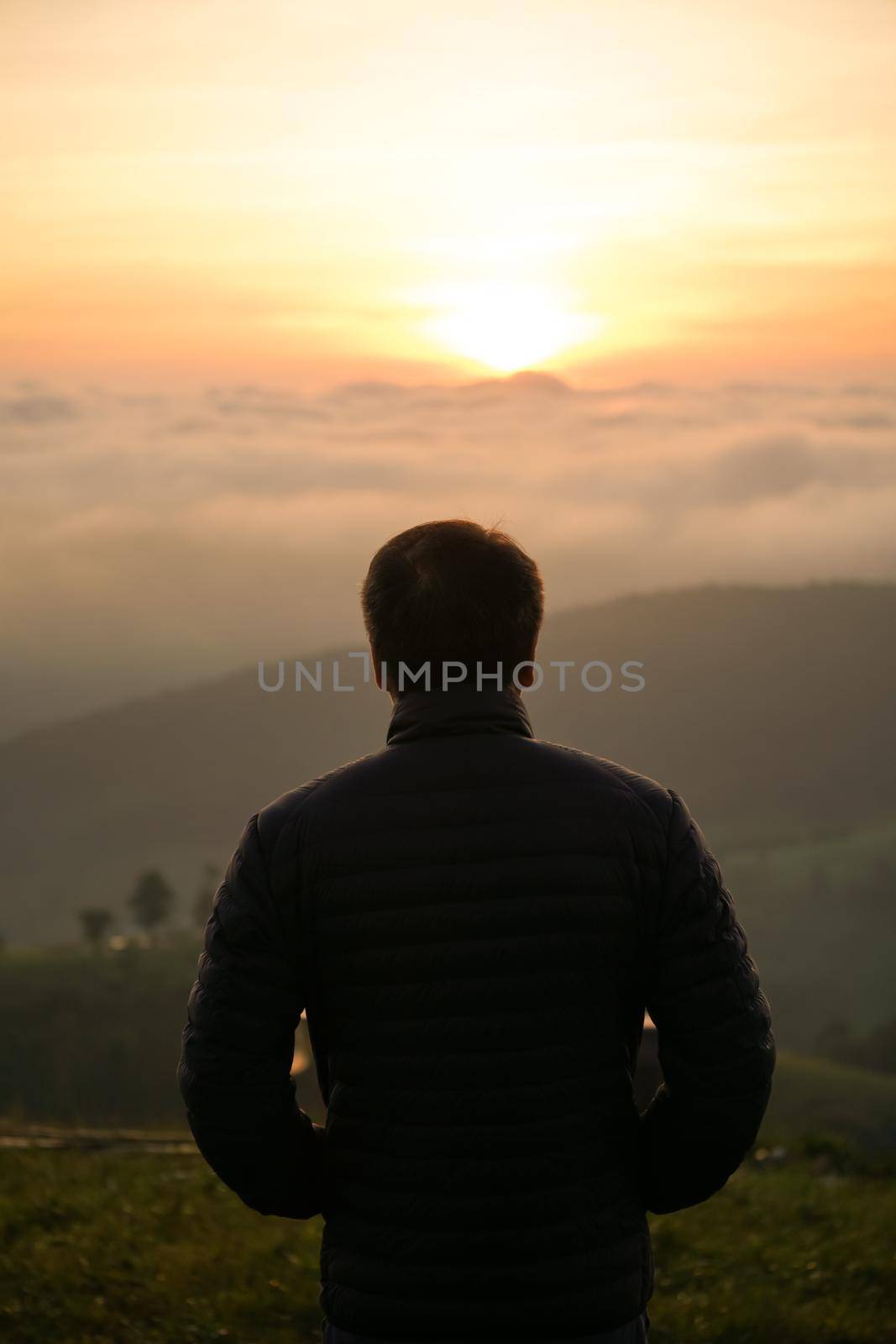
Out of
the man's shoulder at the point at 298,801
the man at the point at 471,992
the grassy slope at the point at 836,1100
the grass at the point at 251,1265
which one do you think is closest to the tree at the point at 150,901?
the grassy slope at the point at 836,1100

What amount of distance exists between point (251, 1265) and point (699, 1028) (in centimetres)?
489

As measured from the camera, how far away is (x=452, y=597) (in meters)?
2.86

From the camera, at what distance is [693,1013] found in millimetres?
2818

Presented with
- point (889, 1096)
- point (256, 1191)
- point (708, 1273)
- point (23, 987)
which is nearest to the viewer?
point (256, 1191)

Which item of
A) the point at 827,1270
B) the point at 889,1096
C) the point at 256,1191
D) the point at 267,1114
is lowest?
the point at 889,1096

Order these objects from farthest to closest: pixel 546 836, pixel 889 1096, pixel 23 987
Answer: pixel 23 987, pixel 889 1096, pixel 546 836

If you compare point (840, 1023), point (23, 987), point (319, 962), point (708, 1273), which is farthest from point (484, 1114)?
point (840, 1023)

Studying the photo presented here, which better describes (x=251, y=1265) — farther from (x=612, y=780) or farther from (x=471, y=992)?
(x=612, y=780)

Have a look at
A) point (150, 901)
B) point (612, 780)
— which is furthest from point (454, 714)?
point (150, 901)

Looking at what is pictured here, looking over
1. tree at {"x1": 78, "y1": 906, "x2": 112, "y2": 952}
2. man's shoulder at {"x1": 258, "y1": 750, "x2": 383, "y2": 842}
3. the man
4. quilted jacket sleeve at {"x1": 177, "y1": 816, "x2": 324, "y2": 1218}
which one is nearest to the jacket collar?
the man

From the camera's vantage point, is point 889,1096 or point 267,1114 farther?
point 889,1096

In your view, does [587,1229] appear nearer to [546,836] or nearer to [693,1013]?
[693,1013]

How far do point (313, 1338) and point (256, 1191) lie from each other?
3.68 m

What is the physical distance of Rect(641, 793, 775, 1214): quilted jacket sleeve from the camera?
110 inches
